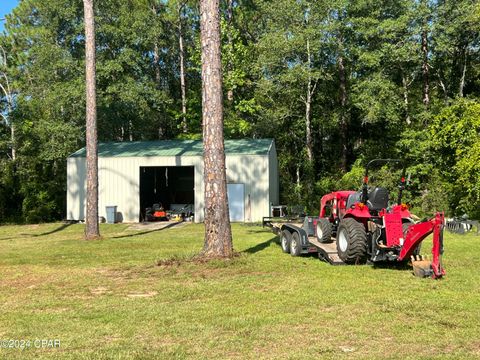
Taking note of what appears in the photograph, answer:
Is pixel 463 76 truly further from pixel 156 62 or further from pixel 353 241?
pixel 353 241

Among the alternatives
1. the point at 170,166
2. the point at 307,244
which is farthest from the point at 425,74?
the point at 307,244

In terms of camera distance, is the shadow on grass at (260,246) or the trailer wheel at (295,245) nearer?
the trailer wheel at (295,245)

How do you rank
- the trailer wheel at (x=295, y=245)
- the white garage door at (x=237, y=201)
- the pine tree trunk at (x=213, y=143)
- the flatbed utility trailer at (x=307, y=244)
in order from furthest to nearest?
the white garage door at (x=237, y=201)
the trailer wheel at (x=295, y=245)
the pine tree trunk at (x=213, y=143)
the flatbed utility trailer at (x=307, y=244)

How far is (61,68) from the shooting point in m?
29.1

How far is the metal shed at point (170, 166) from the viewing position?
73.7 feet

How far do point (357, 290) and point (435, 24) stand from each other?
70.6ft

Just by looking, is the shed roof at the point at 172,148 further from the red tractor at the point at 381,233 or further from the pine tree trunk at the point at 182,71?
the red tractor at the point at 381,233

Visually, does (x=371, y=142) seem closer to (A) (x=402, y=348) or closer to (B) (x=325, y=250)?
(B) (x=325, y=250)

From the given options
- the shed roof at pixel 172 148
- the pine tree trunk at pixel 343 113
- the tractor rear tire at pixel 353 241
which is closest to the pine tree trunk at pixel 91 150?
the shed roof at pixel 172 148

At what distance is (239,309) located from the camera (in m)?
5.83

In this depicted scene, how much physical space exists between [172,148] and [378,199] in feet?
56.0

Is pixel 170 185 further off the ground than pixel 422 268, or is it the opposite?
pixel 170 185

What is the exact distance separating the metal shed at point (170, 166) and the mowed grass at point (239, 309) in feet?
41.4

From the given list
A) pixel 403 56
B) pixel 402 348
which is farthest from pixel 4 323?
pixel 403 56
